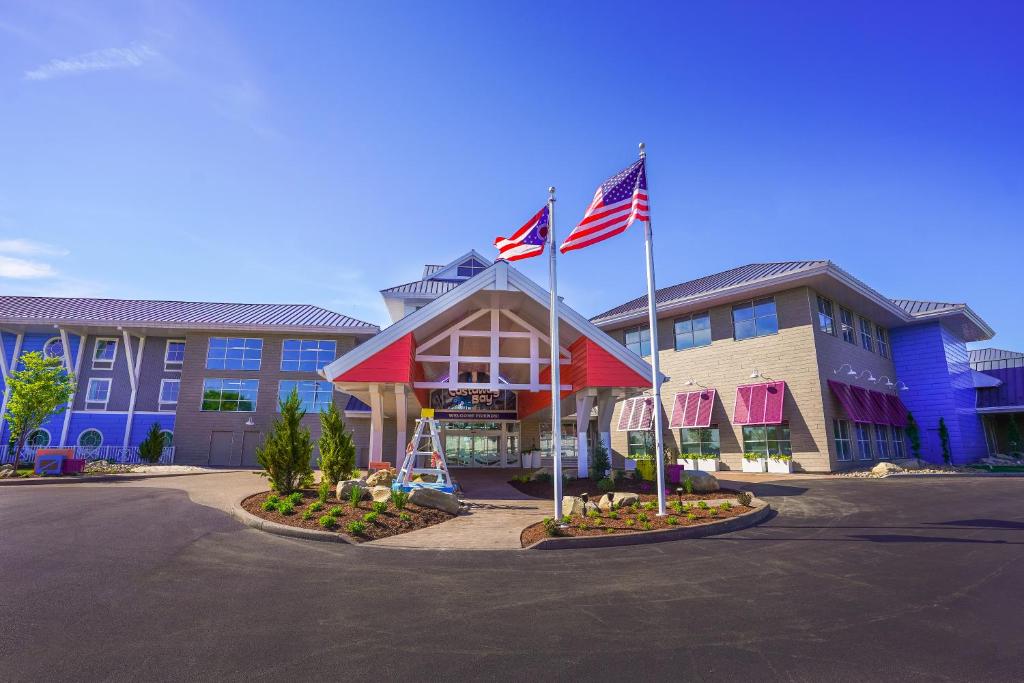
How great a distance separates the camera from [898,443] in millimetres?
28812

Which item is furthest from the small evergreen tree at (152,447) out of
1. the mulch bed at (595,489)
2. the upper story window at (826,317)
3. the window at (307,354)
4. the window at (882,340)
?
the window at (882,340)

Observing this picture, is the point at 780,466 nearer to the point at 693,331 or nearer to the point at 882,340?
the point at 693,331

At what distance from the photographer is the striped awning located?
95.4 feet

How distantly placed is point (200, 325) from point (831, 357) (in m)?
35.0

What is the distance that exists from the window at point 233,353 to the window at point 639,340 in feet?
75.8

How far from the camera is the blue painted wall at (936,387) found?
28734 mm

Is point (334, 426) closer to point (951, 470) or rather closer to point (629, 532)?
point (629, 532)

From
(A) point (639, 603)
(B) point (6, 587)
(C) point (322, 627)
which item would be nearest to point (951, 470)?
(A) point (639, 603)

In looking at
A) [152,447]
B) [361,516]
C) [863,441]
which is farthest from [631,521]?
[152,447]

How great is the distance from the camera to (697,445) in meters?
26.8

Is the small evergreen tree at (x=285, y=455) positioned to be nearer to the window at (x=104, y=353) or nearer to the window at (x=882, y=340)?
the window at (x=104, y=353)

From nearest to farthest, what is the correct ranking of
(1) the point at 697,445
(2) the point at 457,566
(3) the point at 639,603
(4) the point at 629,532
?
1. (3) the point at 639,603
2. (2) the point at 457,566
3. (4) the point at 629,532
4. (1) the point at 697,445

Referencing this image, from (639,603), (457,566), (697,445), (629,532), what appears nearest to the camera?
(639,603)

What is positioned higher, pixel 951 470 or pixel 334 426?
pixel 334 426
